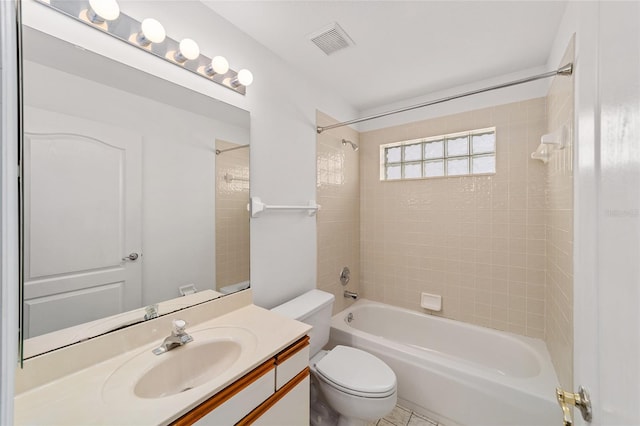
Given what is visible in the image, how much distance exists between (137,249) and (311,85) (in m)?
1.67

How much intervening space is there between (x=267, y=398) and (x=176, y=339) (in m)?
0.43

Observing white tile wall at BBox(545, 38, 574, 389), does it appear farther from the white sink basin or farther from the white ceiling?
the white sink basin

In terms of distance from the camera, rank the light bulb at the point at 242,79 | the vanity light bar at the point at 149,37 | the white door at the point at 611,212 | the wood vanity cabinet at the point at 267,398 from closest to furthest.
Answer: the white door at the point at 611,212
the wood vanity cabinet at the point at 267,398
the vanity light bar at the point at 149,37
the light bulb at the point at 242,79

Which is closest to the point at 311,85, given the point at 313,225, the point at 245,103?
the point at 245,103

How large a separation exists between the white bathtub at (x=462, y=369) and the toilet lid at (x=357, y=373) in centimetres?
27

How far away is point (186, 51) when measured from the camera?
3.90 feet

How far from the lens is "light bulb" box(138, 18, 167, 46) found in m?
1.05

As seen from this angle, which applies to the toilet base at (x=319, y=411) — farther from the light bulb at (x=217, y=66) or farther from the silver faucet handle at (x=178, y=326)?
the light bulb at (x=217, y=66)

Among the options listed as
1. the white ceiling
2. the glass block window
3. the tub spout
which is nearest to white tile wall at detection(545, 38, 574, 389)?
the white ceiling

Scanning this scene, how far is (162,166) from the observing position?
3.79ft

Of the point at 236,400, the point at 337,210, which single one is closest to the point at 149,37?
the point at 236,400

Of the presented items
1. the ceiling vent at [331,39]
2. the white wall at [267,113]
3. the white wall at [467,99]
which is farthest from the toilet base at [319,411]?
the white wall at [467,99]

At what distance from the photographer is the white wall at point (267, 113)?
42.6 inches

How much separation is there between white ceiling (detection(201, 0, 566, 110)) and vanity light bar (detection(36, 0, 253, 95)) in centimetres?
32
